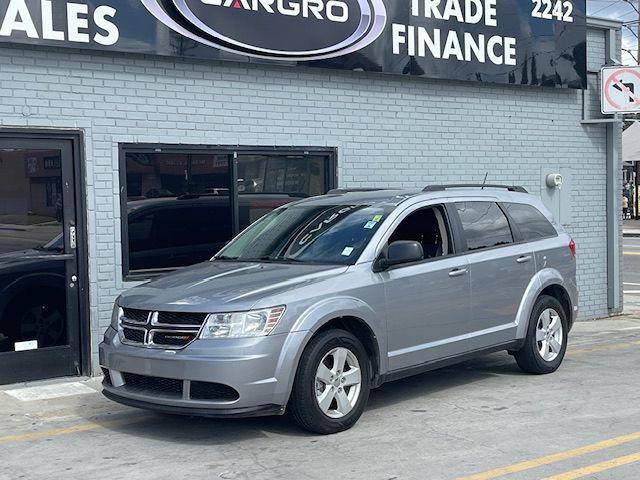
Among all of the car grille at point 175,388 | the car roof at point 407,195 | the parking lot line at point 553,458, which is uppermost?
the car roof at point 407,195

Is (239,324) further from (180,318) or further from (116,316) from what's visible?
(116,316)

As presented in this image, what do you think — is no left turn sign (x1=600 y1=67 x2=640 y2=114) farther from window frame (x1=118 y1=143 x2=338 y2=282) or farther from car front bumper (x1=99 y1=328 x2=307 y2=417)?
car front bumper (x1=99 y1=328 x2=307 y2=417)

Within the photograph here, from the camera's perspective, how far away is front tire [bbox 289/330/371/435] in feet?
21.5

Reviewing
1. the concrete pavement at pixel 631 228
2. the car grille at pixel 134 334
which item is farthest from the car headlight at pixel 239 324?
the concrete pavement at pixel 631 228

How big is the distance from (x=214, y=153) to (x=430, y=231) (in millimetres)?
3048

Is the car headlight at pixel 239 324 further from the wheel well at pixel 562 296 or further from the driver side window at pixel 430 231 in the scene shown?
the wheel well at pixel 562 296

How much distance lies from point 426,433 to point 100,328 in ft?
13.0

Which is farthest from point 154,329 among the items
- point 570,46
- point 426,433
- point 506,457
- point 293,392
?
point 570,46

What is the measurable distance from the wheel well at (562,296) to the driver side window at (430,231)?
61.6 inches

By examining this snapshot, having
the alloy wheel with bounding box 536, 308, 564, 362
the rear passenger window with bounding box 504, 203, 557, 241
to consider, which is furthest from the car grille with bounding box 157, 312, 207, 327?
the alloy wheel with bounding box 536, 308, 564, 362

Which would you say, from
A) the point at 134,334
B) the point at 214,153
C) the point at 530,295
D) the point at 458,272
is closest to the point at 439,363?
the point at 458,272

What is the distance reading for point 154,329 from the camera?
21.8ft

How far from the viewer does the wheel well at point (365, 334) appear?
7.02 metres

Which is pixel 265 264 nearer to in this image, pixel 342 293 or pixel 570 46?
pixel 342 293
